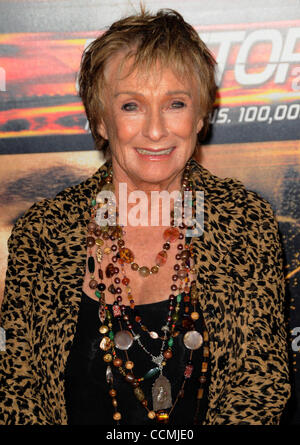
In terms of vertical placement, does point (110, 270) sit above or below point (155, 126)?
below

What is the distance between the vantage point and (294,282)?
2727 millimetres

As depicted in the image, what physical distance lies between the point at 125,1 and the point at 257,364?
5.81 ft

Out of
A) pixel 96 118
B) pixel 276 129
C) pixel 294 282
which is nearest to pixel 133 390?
pixel 96 118

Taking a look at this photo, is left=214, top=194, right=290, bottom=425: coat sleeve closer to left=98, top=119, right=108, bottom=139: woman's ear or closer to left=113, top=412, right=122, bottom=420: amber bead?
left=113, top=412, right=122, bottom=420: amber bead

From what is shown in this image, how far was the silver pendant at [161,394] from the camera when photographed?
1815mm

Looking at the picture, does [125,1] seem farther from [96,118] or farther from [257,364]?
[257,364]

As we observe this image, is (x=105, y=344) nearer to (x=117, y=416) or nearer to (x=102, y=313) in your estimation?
(x=102, y=313)

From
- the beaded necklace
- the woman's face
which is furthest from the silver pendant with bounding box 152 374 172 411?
the woman's face

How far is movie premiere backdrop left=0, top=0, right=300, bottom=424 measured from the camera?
2.55 meters

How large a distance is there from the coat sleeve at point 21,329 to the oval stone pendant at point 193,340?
561 mm

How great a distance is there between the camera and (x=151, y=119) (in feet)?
6.08

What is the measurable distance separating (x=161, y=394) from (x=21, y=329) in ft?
1.80

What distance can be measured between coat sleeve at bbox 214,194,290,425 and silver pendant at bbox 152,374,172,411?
184 mm

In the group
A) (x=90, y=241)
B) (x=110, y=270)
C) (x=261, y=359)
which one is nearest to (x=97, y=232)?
(x=90, y=241)
